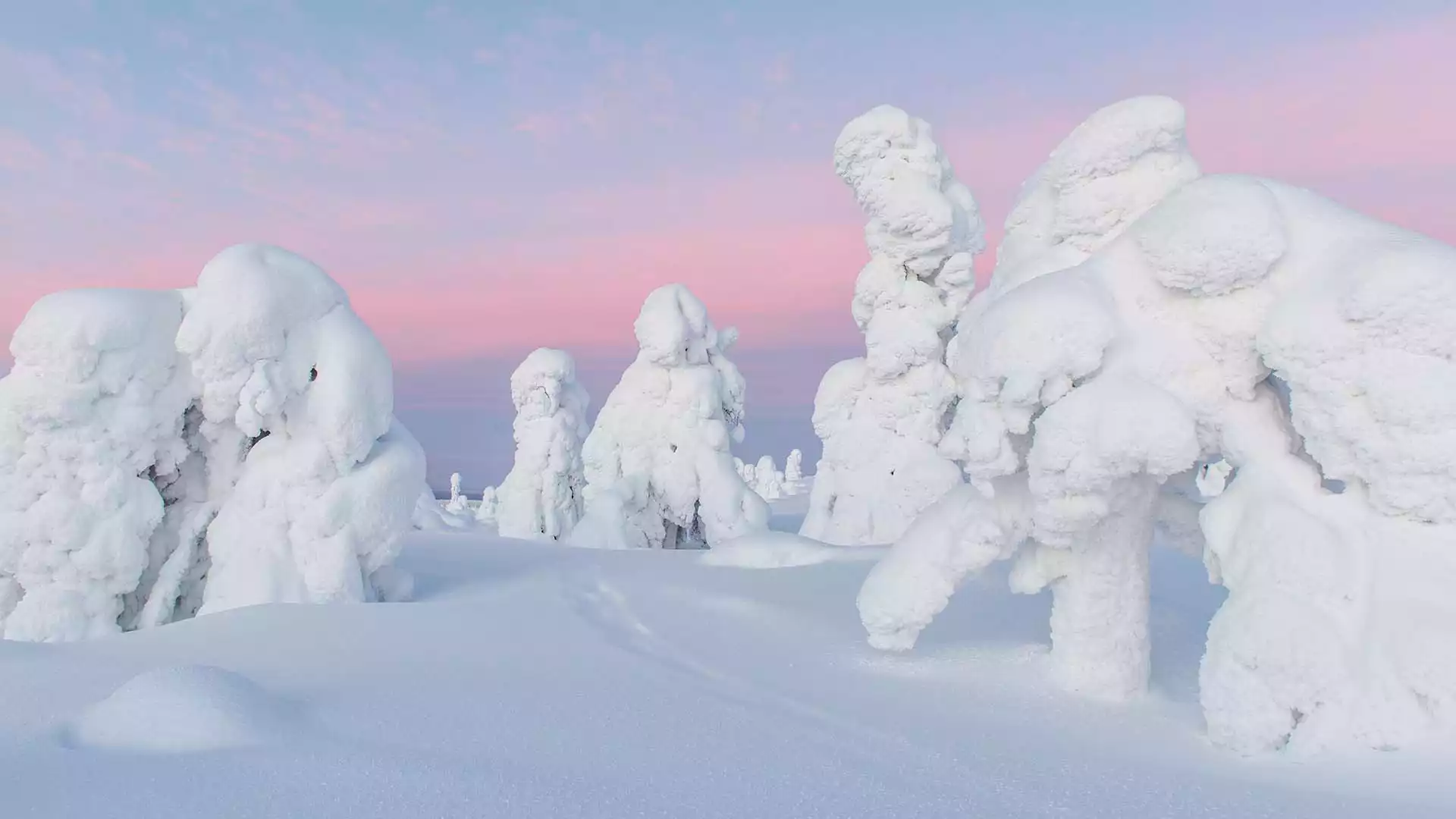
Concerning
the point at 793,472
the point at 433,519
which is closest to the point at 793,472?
the point at 793,472

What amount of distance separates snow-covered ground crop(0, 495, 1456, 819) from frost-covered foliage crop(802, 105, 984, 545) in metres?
6.20

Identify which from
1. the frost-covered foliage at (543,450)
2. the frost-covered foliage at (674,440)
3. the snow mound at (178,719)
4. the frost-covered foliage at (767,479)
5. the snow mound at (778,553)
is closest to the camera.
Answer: the snow mound at (178,719)

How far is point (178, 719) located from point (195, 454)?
427 cm

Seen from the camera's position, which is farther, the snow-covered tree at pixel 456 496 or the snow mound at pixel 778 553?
the snow-covered tree at pixel 456 496

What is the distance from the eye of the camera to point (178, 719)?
10.5ft

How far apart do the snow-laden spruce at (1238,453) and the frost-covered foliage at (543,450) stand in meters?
13.1

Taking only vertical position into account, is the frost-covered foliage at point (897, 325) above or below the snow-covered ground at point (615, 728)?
above

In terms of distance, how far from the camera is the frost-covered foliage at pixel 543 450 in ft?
55.4

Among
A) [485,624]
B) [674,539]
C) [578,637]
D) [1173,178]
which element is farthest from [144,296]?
[674,539]

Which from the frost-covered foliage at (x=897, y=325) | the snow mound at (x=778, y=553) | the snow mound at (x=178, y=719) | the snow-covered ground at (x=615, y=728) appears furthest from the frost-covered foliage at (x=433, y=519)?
the snow mound at (x=178, y=719)

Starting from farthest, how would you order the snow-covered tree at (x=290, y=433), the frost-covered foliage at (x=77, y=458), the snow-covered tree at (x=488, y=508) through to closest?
the snow-covered tree at (x=488, y=508) → the snow-covered tree at (x=290, y=433) → the frost-covered foliage at (x=77, y=458)

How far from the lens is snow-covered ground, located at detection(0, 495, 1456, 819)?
289 centimetres

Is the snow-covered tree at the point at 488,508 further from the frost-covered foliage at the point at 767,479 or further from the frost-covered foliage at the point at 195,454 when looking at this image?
the frost-covered foliage at the point at 195,454

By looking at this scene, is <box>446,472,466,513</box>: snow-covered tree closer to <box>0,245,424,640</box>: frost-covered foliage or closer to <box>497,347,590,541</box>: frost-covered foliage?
<box>497,347,590,541</box>: frost-covered foliage
